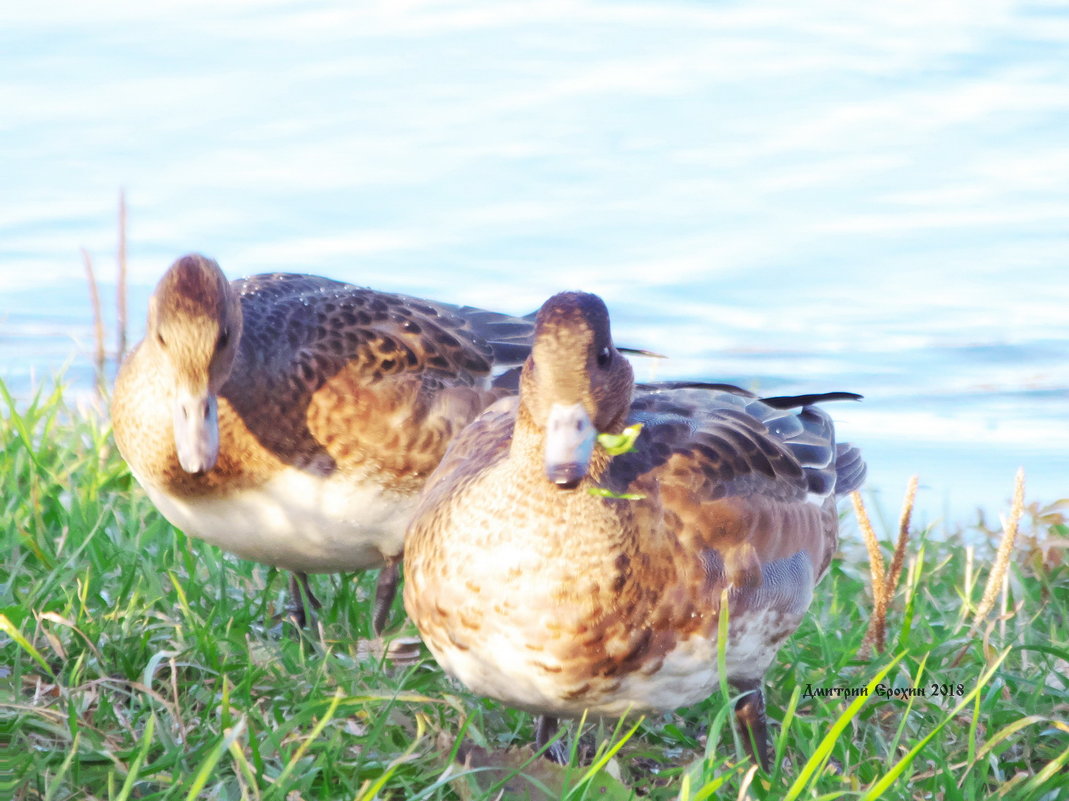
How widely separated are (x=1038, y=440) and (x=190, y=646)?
16.0 feet

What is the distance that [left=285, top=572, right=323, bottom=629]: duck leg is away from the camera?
13.4 ft

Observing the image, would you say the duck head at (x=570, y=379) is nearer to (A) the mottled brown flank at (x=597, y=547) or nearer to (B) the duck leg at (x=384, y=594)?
(A) the mottled brown flank at (x=597, y=547)

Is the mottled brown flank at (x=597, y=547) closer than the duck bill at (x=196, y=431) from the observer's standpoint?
Yes

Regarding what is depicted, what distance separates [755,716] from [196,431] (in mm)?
1538

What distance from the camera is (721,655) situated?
296 centimetres

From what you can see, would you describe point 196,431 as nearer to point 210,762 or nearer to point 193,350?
point 193,350

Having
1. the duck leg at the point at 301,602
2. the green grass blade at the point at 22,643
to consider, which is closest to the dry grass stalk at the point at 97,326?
the duck leg at the point at 301,602

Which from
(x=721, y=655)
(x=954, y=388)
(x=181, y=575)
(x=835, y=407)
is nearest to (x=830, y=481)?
(x=721, y=655)

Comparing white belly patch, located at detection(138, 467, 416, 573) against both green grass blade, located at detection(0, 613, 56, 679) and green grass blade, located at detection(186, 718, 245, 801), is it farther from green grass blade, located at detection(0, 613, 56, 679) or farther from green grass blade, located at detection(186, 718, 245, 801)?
green grass blade, located at detection(186, 718, 245, 801)

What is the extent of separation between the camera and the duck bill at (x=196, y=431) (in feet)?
12.0

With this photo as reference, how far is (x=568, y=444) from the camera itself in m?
2.97

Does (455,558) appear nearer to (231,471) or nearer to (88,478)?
(231,471)

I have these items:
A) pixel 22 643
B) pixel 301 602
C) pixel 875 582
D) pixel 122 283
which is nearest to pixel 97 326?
pixel 122 283

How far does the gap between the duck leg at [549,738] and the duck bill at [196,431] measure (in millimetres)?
1055
